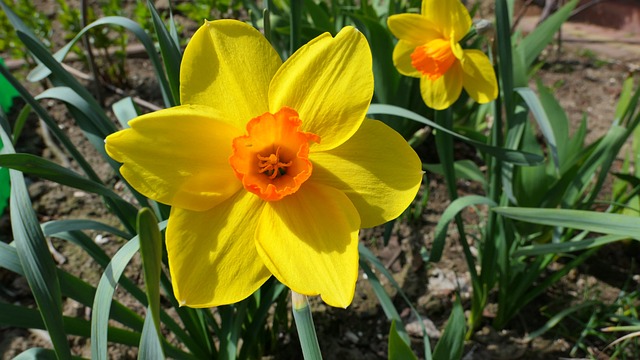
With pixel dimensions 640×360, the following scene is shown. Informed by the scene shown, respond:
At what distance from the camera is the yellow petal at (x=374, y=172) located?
33.2 inches

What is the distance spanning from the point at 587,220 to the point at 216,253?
744mm

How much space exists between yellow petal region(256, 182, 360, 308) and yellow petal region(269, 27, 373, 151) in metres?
0.10

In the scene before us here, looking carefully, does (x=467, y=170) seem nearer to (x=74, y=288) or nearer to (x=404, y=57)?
(x=404, y=57)

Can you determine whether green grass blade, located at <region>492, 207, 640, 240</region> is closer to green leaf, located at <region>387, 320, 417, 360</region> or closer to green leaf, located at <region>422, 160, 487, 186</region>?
green leaf, located at <region>387, 320, 417, 360</region>

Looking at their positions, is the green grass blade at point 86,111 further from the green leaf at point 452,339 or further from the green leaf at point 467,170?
the green leaf at point 467,170

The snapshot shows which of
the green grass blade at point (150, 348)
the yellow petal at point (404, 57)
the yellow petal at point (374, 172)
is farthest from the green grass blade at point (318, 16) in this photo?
the green grass blade at point (150, 348)

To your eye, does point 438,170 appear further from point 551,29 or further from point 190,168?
point 190,168

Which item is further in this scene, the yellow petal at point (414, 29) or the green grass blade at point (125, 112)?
the yellow petal at point (414, 29)

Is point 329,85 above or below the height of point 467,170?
above

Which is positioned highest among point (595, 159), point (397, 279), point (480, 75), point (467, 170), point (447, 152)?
point (480, 75)

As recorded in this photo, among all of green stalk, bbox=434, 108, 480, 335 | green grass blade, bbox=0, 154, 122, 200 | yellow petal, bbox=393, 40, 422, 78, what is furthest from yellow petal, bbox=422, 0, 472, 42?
green grass blade, bbox=0, 154, 122, 200

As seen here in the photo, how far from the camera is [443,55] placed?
1.36m

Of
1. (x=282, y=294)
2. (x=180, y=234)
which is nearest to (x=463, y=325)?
(x=282, y=294)

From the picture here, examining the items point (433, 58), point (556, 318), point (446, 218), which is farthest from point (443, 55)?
point (556, 318)
